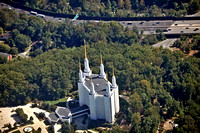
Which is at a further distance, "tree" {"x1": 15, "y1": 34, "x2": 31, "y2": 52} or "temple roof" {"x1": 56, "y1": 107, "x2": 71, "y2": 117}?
"tree" {"x1": 15, "y1": 34, "x2": 31, "y2": 52}

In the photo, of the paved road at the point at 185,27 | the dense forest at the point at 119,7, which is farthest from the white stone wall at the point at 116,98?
the dense forest at the point at 119,7

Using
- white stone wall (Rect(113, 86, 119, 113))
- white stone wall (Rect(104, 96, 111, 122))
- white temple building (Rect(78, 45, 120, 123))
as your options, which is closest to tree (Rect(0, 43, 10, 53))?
white temple building (Rect(78, 45, 120, 123))

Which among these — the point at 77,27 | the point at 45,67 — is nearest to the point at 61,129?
the point at 45,67

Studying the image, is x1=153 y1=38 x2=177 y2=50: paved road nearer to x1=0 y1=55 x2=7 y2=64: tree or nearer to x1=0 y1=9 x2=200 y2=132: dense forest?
x1=0 y1=9 x2=200 y2=132: dense forest

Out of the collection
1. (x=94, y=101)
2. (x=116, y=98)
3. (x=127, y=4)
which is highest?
(x=127, y=4)

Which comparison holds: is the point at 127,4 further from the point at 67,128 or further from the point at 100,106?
the point at 67,128

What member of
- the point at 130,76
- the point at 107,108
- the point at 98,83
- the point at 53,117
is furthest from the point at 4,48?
the point at 107,108
